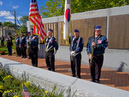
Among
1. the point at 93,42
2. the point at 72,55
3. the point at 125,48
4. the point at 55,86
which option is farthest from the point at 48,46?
the point at 125,48

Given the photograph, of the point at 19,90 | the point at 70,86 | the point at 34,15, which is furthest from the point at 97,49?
the point at 34,15

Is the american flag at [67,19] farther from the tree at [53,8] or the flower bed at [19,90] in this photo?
the tree at [53,8]

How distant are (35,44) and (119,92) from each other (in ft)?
13.4

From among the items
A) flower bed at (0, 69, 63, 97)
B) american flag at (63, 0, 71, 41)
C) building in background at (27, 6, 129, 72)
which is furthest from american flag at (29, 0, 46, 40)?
flower bed at (0, 69, 63, 97)

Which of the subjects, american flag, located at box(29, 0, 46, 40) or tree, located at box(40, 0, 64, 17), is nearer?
american flag, located at box(29, 0, 46, 40)

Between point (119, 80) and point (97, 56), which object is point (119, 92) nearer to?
point (97, 56)

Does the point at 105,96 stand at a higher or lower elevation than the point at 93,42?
lower

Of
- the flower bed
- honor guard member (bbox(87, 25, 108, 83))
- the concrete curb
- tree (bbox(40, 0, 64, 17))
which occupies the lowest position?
the flower bed

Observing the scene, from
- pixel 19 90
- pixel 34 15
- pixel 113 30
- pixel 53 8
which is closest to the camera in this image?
pixel 19 90

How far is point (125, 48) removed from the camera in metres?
4.05

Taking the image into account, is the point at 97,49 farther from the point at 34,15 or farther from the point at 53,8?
the point at 53,8

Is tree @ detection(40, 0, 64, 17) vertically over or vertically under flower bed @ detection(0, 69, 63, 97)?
over

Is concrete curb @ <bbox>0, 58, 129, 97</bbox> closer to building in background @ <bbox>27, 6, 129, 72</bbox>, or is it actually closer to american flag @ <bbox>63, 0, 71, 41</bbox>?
american flag @ <bbox>63, 0, 71, 41</bbox>

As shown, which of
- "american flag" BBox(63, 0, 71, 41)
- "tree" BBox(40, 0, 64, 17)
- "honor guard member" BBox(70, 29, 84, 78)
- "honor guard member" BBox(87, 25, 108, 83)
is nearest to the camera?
"honor guard member" BBox(87, 25, 108, 83)
